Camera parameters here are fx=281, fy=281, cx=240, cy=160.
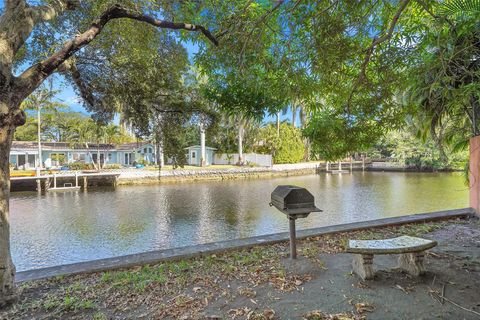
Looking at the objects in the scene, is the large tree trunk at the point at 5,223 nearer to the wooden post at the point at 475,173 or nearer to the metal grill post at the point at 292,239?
the metal grill post at the point at 292,239

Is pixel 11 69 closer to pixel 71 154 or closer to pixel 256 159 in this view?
pixel 256 159

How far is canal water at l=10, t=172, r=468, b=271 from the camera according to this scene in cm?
874

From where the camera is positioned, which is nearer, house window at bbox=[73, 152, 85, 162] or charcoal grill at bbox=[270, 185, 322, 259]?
charcoal grill at bbox=[270, 185, 322, 259]

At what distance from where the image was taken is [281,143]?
113 ft

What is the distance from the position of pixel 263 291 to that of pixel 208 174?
24082mm

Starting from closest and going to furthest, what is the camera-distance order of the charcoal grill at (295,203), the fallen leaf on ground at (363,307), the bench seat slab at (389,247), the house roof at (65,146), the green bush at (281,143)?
1. the fallen leaf on ground at (363,307)
2. the bench seat slab at (389,247)
3. the charcoal grill at (295,203)
4. the house roof at (65,146)
5. the green bush at (281,143)

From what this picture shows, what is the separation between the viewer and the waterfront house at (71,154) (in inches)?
1081

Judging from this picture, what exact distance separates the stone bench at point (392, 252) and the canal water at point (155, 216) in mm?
6545

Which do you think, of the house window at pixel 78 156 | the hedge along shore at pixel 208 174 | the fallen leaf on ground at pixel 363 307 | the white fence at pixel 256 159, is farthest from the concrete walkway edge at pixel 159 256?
the house window at pixel 78 156

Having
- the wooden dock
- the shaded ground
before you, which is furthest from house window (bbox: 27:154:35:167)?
the shaded ground

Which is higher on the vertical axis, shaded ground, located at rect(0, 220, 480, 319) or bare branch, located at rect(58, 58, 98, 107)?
bare branch, located at rect(58, 58, 98, 107)

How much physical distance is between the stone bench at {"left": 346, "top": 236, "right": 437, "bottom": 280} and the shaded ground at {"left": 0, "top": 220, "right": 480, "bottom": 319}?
103 mm

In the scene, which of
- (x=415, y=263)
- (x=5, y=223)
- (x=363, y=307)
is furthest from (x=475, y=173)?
(x=5, y=223)

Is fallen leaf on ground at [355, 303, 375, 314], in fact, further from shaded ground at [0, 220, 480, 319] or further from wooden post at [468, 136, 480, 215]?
wooden post at [468, 136, 480, 215]
